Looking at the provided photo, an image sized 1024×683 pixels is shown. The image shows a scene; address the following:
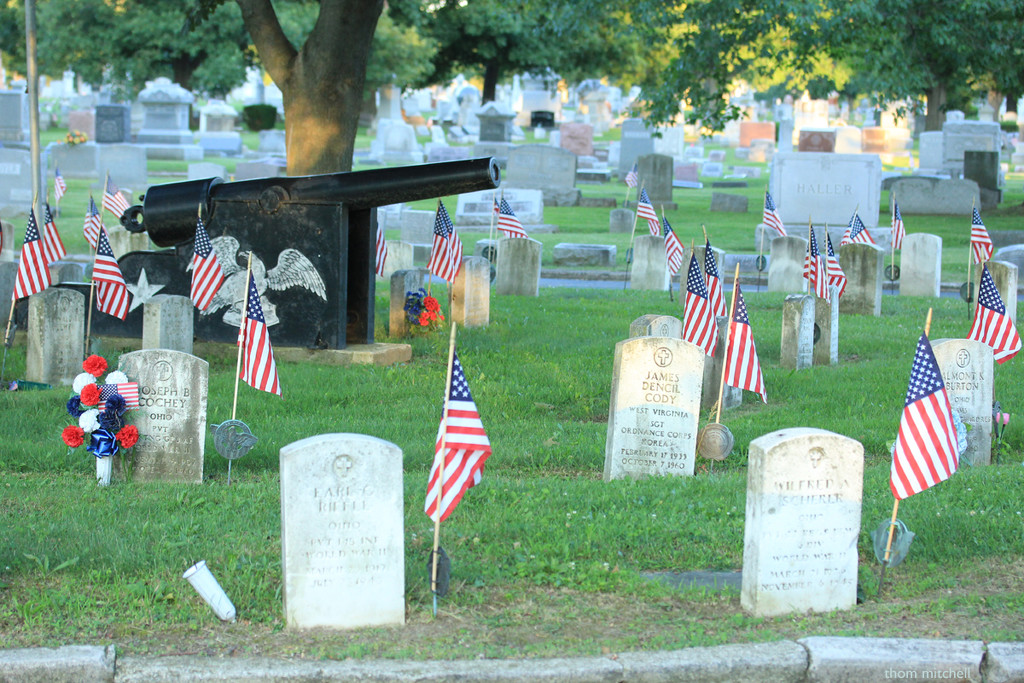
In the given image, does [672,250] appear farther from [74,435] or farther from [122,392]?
[74,435]

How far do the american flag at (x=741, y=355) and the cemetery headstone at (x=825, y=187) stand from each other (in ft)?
50.1

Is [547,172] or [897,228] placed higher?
[547,172]

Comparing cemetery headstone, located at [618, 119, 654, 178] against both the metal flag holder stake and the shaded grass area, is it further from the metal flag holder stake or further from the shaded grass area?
the metal flag holder stake

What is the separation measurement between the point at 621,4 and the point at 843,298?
1208 cm

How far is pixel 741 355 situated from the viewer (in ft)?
25.7

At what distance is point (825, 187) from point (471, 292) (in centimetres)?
1232

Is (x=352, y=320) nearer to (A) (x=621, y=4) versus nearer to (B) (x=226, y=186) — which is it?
(B) (x=226, y=186)

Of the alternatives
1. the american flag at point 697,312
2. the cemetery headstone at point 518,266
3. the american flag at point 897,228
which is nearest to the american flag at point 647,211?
the cemetery headstone at point 518,266

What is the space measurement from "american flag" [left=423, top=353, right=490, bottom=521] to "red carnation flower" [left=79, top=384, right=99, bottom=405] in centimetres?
250

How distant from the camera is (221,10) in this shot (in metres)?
50.1

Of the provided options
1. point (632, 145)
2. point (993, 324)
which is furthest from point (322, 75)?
point (632, 145)

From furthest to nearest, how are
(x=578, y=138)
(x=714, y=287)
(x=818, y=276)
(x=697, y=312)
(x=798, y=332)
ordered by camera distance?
(x=578, y=138) < (x=818, y=276) < (x=798, y=332) < (x=714, y=287) < (x=697, y=312)

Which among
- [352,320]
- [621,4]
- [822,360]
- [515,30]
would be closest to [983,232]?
[822,360]

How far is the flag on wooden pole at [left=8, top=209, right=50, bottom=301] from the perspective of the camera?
32.7ft
